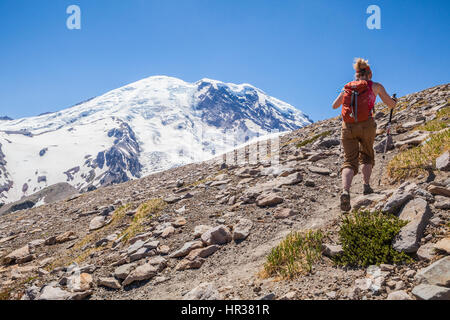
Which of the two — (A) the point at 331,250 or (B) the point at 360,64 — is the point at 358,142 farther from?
(A) the point at 331,250

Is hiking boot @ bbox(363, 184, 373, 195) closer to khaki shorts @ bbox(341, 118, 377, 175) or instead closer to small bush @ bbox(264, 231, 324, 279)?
khaki shorts @ bbox(341, 118, 377, 175)

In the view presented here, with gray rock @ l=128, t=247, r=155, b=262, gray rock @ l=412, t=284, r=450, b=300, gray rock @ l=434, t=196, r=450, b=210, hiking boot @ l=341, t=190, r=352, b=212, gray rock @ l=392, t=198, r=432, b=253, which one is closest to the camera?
gray rock @ l=412, t=284, r=450, b=300

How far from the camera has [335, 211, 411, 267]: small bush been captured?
13.9ft

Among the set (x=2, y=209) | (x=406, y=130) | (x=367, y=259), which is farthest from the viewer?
(x=2, y=209)

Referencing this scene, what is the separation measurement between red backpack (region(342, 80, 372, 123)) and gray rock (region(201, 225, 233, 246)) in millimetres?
4249

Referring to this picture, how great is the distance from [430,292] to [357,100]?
449 cm

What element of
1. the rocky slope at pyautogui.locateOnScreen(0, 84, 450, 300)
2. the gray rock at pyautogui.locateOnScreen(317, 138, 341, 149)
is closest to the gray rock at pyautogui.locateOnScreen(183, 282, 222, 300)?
the rocky slope at pyautogui.locateOnScreen(0, 84, 450, 300)

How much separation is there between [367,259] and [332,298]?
3.38 feet

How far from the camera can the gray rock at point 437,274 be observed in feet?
10.7

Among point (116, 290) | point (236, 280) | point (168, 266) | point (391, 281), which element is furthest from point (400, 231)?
point (116, 290)

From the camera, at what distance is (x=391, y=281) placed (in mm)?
3643

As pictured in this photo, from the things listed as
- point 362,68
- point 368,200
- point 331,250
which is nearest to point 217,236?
point 331,250

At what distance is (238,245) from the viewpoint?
6.48 meters
